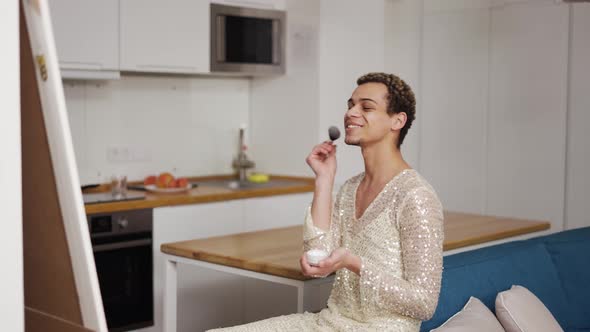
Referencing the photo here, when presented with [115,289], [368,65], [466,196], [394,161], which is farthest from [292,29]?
[394,161]

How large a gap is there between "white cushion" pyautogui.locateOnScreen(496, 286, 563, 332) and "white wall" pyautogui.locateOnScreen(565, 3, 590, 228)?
2.15 meters

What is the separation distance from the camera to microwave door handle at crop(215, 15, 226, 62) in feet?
16.5

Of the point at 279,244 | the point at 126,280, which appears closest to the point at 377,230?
the point at 279,244

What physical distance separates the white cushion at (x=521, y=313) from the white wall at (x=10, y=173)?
194 cm

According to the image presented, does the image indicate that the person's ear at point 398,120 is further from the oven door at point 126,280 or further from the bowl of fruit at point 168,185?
the bowl of fruit at point 168,185

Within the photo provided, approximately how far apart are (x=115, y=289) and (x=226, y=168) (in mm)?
1547

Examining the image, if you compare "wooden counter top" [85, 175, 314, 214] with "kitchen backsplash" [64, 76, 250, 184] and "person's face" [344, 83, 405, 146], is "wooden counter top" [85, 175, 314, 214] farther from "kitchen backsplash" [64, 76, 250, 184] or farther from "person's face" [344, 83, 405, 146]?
"person's face" [344, 83, 405, 146]

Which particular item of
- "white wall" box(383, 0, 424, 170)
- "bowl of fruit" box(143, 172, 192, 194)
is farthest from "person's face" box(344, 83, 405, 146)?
"white wall" box(383, 0, 424, 170)

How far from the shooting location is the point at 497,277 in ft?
9.79

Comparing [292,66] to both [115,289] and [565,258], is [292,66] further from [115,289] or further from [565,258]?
[565,258]

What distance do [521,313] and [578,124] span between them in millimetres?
2436

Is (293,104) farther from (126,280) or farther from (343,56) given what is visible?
(126,280)

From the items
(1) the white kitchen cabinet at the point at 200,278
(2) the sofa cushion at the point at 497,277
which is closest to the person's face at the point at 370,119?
(2) the sofa cushion at the point at 497,277

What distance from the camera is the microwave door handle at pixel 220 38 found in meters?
5.03
